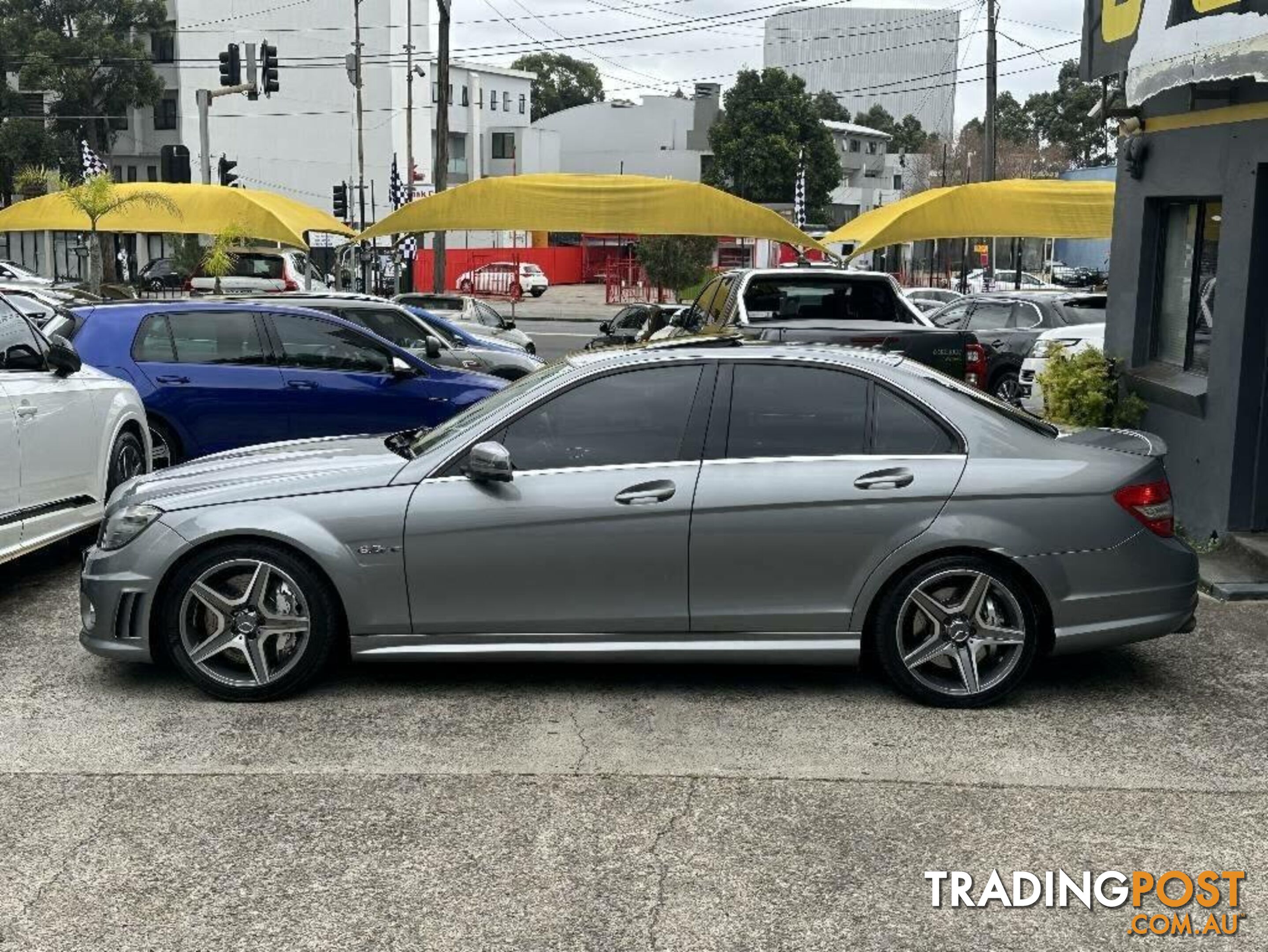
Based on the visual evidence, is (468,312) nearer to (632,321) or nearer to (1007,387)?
(632,321)

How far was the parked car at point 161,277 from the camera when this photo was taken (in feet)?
129

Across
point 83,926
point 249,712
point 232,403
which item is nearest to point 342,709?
point 249,712

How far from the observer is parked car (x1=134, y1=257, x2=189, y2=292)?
1550 inches

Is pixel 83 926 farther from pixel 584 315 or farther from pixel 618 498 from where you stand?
pixel 584 315

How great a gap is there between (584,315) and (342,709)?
136 feet

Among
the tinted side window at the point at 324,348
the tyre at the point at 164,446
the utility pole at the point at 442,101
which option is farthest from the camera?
the utility pole at the point at 442,101

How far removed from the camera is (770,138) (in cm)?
7094

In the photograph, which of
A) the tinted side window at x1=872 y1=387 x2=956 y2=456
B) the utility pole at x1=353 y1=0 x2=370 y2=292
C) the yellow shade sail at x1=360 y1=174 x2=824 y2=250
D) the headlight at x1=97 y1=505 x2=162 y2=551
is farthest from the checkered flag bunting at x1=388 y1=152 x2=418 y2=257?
the tinted side window at x1=872 y1=387 x2=956 y2=456

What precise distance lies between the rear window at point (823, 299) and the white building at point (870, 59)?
97633 mm

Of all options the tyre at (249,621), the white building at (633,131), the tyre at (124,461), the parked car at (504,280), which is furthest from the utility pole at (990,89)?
the white building at (633,131)

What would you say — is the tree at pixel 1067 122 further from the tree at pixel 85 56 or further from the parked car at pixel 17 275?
the parked car at pixel 17 275

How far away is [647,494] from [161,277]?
38365mm

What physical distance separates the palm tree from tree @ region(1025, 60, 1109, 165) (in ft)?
230

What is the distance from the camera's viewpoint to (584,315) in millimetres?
47031
